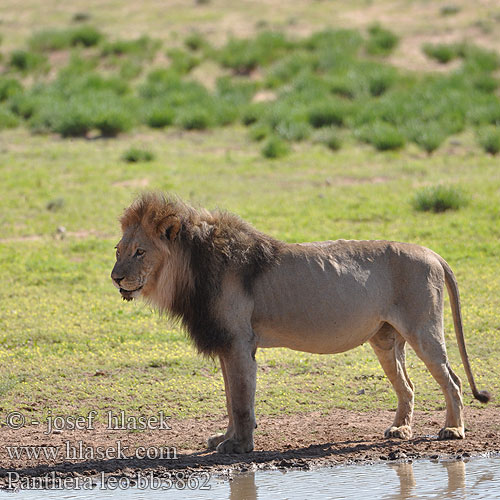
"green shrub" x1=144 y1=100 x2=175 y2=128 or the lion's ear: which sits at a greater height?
"green shrub" x1=144 y1=100 x2=175 y2=128

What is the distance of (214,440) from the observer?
6.99 meters

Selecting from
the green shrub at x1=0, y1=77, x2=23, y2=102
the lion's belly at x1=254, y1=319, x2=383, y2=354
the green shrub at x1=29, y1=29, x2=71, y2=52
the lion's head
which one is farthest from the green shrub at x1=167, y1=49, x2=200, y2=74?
the lion's belly at x1=254, y1=319, x2=383, y2=354

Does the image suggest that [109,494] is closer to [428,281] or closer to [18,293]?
[428,281]

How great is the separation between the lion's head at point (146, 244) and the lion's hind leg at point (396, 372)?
186cm

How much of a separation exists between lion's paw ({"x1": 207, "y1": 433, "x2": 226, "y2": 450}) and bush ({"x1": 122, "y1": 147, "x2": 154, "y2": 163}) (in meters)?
11.1

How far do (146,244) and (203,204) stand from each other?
25.3 feet

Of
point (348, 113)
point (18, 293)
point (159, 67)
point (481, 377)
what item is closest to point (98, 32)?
point (159, 67)

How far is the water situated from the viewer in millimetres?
6172

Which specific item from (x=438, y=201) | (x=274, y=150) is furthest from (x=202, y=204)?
(x=274, y=150)

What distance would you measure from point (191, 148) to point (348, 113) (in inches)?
172

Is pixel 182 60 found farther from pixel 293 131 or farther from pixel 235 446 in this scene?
pixel 235 446

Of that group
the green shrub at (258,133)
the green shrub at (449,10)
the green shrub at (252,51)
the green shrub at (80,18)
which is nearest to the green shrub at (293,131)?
the green shrub at (258,133)

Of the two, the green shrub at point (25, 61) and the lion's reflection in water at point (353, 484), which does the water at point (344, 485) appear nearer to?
the lion's reflection in water at point (353, 484)

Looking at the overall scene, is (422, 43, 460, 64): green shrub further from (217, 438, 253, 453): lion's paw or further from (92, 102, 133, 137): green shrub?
(217, 438, 253, 453): lion's paw
